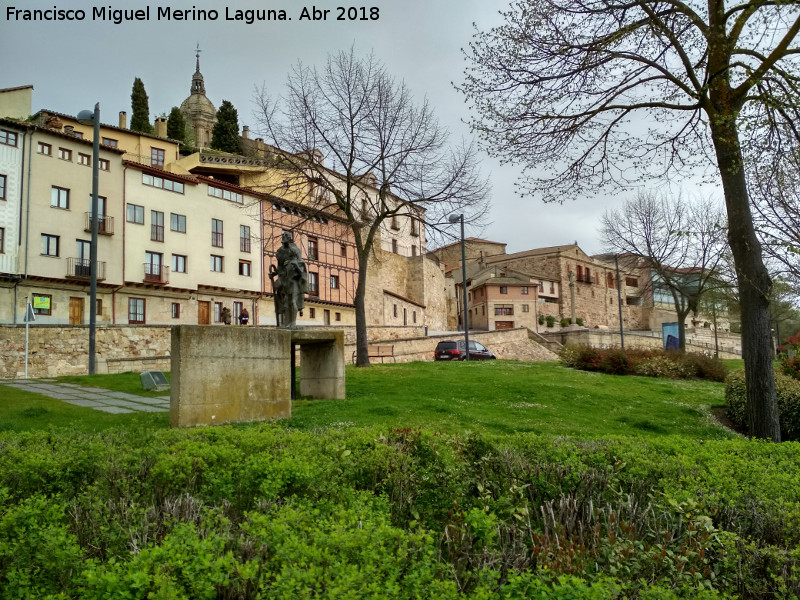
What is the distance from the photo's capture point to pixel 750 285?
9.40 meters

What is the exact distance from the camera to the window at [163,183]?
37.2 m

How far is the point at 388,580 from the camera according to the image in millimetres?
2201

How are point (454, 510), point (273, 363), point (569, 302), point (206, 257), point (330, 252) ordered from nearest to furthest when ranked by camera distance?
point (454, 510) → point (273, 363) → point (206, 257) → point (330, 252) → point (569, 302)

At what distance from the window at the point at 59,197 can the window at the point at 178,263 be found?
22.1 feet

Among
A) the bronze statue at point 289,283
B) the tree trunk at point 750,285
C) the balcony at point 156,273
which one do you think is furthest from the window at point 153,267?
the tree trunk at point 750,285

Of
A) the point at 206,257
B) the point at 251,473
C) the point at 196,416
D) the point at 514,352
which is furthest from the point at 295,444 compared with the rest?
the point at 514,352

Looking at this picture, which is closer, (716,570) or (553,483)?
(716,570)

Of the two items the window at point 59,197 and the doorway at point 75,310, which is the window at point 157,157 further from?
the doorway at point 75,310

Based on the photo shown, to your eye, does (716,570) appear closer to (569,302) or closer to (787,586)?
(787,586)

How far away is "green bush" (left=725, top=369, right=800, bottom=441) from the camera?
468 inches

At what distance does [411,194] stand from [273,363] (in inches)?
511

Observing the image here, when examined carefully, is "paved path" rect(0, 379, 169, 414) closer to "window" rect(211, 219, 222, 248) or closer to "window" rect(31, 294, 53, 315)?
"window" rect(31, 294, 53, 315)

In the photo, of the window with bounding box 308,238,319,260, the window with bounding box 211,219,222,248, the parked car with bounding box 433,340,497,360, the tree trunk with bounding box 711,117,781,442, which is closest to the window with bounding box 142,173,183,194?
the window with bounding box 211,219,222,248

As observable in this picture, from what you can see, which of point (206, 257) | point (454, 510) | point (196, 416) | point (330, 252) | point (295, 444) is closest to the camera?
point (454, 510)
